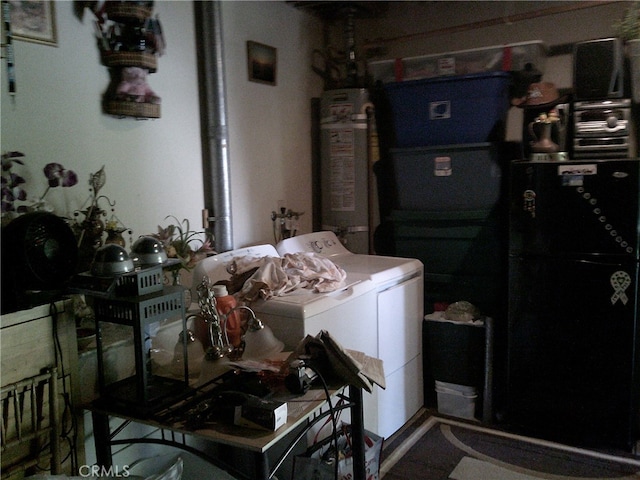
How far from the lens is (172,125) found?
2.51m

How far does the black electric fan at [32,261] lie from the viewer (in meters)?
1.47

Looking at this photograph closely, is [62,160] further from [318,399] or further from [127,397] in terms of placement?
[318,399]

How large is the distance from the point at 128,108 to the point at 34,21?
43 centimetres

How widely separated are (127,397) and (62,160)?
0.98 metres

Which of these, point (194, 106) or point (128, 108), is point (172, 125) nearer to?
point (194, 106)

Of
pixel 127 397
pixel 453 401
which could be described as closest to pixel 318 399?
pixel 127 397

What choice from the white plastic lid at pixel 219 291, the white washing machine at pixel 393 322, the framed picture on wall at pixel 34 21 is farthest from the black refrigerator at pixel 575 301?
the framed picture on wall at pixel 34 21

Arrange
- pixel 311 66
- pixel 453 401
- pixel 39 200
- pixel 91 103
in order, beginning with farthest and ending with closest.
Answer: pixel 311 66, pixel 453 401, pixel 91 103, pixel 39 200

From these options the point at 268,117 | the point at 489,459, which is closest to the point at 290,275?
the point at 268,117

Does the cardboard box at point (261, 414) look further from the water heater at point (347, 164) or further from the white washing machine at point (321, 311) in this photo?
the water heater at point (347, 164)

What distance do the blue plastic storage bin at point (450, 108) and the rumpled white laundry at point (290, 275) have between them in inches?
45.2

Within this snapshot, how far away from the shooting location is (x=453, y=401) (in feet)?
9.91

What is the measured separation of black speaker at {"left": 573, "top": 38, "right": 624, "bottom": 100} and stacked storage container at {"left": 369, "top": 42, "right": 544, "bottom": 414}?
29cm

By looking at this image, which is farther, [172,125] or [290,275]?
[172,125]
